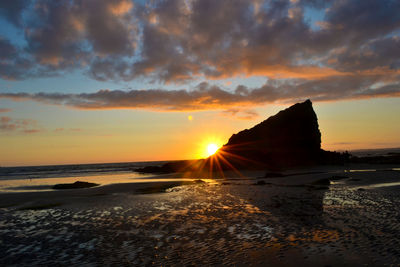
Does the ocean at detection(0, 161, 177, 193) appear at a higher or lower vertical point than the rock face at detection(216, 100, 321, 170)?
lower

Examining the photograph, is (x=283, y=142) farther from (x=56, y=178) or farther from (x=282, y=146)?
(x=56, y=178)

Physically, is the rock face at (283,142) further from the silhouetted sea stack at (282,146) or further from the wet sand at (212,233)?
the wet sand at (212,233)

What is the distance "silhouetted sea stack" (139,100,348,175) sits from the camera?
5288 cm

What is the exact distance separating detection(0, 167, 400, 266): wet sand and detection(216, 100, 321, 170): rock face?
117 feet

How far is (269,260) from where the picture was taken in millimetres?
7625

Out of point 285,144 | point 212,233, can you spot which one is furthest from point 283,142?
point 212,233

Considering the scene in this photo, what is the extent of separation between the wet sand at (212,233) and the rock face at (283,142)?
3556 cm

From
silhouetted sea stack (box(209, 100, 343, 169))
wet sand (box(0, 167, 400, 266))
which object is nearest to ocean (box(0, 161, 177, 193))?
silhouetted sea stack (box(209, 100, 343, 169))

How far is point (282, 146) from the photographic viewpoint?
54281mm

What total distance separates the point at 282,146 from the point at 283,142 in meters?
0.95

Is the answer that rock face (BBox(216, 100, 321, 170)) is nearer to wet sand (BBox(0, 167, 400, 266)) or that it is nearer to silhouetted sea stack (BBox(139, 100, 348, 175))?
silhouetted sea stack (BBox(139, 100, 348, 175))

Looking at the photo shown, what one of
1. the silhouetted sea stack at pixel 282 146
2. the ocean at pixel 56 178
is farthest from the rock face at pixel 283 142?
the ocean at pixel 56 178

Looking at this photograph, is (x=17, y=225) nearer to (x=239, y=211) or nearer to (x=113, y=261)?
(x=113, y=261)

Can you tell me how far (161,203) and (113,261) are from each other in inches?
404
